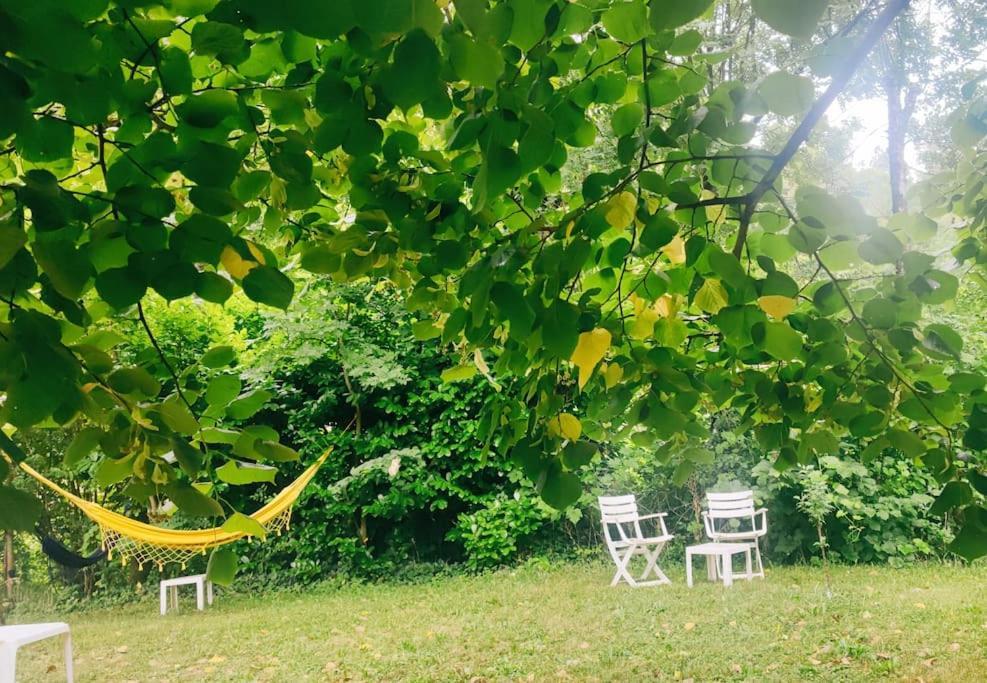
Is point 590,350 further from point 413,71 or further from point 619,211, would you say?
point 413,71

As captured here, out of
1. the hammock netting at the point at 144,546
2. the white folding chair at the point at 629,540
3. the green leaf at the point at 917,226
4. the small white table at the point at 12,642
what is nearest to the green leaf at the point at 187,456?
the green leaf at the point at 917,226

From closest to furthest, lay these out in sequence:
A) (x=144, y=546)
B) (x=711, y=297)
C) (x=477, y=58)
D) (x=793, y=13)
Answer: (x=793, y=13) → (x=477, y=58) → (x=711, y=297) → (x=144, y=546)

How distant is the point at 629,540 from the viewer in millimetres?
5738

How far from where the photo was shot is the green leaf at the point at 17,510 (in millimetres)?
594

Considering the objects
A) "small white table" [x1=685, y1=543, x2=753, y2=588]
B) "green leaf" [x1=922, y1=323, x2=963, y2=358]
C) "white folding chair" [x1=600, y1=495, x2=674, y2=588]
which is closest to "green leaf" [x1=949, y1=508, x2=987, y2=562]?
"green leaf" [x1=922, y1=323, x2=963, y2=358]

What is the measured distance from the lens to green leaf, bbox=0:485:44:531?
0.59m

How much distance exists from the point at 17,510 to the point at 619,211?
72 centimetres

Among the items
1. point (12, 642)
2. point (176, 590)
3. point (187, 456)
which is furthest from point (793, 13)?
point (176, 590)

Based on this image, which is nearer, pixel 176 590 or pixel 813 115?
pixel 813 115

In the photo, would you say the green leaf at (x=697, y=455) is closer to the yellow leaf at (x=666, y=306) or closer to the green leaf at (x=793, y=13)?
the yellow leaf at (x=666, y=306)

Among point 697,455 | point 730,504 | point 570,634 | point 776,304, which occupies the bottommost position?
point 570,634

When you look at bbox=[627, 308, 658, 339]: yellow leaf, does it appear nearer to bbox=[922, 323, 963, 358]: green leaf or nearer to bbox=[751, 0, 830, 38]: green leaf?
bbox=[922, 323, 963, 358]: green leaf

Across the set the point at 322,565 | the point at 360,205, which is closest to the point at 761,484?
the point at 322,565

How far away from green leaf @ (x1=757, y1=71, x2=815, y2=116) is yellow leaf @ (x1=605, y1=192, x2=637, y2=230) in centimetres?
22
